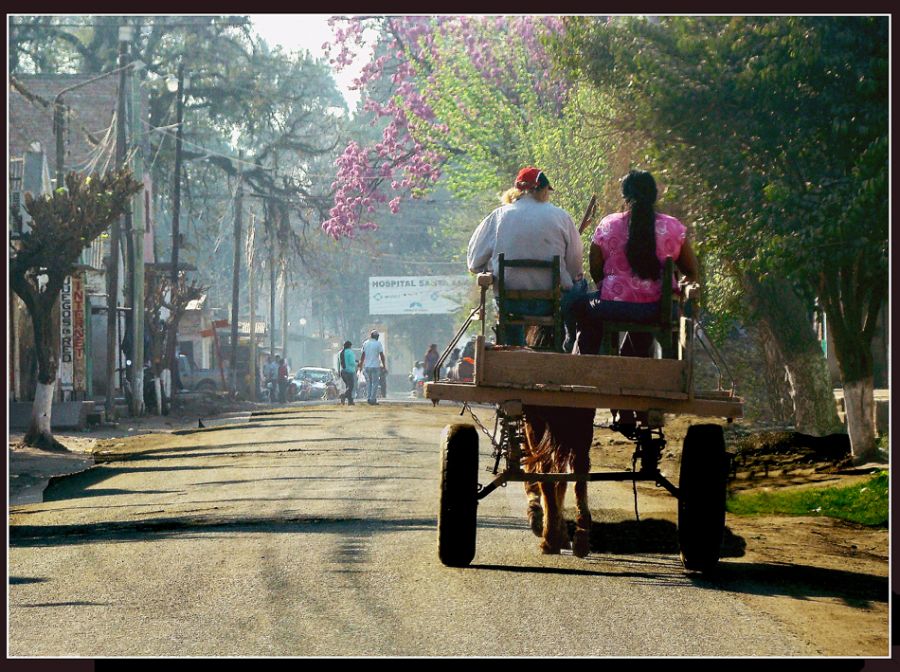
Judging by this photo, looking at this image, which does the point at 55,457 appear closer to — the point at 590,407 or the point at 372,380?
the point at 590,407

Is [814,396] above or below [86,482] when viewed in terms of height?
above

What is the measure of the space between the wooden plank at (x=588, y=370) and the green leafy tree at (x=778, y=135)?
A: 154 inches

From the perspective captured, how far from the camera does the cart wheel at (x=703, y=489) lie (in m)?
8.23

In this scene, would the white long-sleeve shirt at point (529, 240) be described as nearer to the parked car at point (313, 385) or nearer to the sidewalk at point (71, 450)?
the sidewalk at point (71, 450)

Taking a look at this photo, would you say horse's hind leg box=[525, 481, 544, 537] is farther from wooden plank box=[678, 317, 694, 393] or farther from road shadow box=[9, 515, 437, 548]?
wooden plank box=[678, 317, 694, 393]

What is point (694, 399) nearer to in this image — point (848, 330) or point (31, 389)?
point (848, 330)

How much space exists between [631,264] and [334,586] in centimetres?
232

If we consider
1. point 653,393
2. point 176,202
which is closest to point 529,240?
point 653,393

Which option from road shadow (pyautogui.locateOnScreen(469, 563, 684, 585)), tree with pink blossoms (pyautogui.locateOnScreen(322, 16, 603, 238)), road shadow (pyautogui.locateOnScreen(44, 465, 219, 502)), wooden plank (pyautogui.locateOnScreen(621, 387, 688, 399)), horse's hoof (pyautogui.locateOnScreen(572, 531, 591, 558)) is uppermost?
tree with pink blossoms (pyautogui.locateOnScreen(322, 16, 603, 238))

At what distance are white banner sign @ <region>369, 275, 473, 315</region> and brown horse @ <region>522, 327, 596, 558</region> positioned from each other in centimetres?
6300

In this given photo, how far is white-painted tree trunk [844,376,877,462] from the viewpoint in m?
15.7

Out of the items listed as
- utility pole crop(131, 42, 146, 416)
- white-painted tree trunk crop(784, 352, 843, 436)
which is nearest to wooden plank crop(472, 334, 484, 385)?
white-painted tree trunk crop(784, 352, 843, 436)

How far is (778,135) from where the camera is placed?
13.2 meters

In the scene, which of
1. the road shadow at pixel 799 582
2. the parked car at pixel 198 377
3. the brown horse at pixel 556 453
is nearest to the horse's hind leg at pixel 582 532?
the brown horse at pixel 556 453
